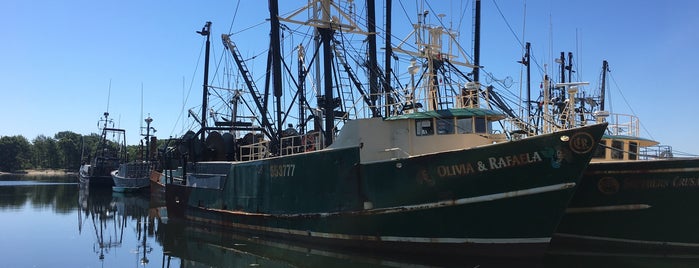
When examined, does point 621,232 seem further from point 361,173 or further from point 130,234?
point 130,234

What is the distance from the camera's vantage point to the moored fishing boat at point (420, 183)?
38.9 ft

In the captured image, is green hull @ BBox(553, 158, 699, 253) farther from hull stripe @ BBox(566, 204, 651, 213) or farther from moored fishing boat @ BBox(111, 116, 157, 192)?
moored fishing boat @ BBox(111, 116, 157, 192)

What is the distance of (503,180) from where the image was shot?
12.0m

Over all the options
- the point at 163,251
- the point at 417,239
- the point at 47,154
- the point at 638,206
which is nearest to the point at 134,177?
the point at 163,251

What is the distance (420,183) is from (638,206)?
623 cm

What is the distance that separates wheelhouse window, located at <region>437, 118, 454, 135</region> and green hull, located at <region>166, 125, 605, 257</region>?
6.23 ft

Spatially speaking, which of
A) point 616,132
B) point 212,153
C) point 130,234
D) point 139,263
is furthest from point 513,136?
point 130,234

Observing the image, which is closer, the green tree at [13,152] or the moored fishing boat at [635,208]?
the moored fishing boat at [635,208]

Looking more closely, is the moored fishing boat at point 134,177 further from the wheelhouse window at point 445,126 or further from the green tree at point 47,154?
the green tree at point 47,154

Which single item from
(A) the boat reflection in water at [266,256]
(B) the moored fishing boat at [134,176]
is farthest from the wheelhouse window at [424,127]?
(B) the moored fishing boat at [134,176]

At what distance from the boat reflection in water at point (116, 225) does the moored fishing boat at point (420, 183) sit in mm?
3795

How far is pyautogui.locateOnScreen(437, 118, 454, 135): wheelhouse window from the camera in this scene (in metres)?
14.3

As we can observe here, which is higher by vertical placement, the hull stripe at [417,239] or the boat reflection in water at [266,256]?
the hull stripe at [417,239]

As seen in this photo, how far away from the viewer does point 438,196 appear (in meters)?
12.7
